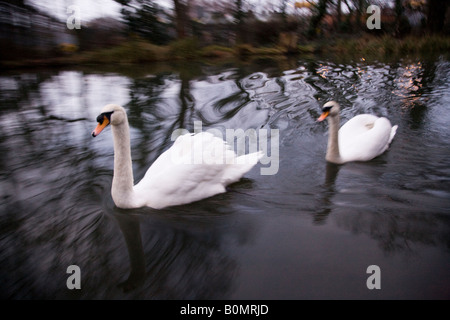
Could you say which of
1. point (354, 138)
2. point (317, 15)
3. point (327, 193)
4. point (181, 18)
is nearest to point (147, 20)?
point (181, 18)

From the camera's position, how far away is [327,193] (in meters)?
3.40

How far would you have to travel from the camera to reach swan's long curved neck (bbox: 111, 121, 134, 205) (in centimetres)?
285

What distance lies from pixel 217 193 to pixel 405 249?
170 centimetres

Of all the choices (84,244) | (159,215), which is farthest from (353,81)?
(84,244)

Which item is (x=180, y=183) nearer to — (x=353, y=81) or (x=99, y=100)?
(x=99, y=100)

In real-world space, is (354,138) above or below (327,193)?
above

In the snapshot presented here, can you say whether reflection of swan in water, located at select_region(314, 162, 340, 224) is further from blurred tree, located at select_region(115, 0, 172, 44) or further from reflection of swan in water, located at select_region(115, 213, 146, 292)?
blurred tree, located at select_region(115, 0, 172, 44)

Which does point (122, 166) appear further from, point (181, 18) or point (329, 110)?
point (181, 18)

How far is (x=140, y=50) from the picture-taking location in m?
12.9

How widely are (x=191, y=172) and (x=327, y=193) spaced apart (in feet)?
4.67

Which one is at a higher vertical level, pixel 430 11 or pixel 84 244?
pixel 430 11

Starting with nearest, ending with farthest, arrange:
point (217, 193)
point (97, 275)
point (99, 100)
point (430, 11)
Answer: point (97, 275)
point (217, 193)
point (99, 100)
point (430, 11)

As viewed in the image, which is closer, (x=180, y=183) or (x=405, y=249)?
(x=405, y=249)
